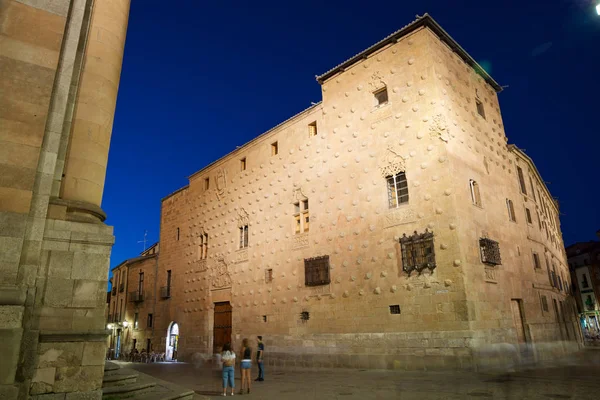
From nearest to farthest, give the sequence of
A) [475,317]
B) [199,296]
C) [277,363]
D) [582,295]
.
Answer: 1. [475,317]
2. [277,363]
3. [199,296]
4. [582,295]

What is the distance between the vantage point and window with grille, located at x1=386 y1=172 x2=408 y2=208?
13.3 m

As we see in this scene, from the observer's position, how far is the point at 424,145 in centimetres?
1289

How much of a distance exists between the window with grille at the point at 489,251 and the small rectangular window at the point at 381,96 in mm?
6144

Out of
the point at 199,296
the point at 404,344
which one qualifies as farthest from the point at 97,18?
the point at 199,296

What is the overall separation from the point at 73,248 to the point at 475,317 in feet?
33.7

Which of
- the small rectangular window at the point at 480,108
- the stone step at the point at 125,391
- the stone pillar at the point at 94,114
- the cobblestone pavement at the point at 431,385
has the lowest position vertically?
the cobblestone pavement at the point at 431,385

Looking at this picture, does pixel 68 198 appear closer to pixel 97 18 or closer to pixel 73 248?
pixel 73 248

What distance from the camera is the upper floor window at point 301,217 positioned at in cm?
1650

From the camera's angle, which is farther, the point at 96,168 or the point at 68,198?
the point at 96,168

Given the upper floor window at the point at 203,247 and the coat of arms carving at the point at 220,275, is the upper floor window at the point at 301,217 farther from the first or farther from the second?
the upper floor window at the point at 203,247

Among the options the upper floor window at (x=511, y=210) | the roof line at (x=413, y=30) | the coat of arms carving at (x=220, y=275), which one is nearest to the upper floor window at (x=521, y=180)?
the upper floor window at (x=511, y=210)

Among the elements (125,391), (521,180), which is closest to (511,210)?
(521,180)

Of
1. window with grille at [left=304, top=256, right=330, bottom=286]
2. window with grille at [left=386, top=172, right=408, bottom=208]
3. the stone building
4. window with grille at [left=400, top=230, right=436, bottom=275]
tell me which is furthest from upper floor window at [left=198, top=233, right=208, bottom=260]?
the stone building

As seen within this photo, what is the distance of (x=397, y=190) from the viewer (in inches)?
531
